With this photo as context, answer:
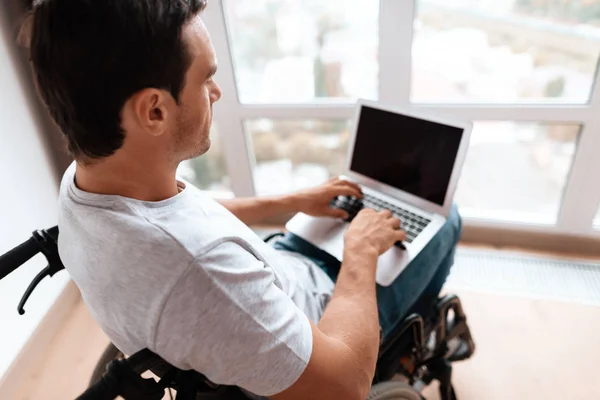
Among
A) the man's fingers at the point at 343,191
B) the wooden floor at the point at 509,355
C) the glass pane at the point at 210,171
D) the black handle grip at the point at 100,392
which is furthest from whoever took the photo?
the glass pane at the point at 210,171

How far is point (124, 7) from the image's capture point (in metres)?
0.55

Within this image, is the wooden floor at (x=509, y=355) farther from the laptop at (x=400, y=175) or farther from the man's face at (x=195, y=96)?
the man's face at (x=195, y=96)

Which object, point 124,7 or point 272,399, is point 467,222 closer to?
point 272,399

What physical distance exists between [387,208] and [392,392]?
503 mm

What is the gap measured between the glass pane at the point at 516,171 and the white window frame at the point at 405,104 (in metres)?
0.06

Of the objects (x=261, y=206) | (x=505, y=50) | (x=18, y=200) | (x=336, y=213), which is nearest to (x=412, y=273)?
(x=336, y=213)

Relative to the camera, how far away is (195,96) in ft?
2.15

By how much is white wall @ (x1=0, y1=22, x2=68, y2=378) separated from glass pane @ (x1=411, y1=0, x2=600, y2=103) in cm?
133

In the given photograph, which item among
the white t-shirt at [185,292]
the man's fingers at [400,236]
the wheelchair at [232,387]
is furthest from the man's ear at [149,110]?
the man's fingers at [400,236]

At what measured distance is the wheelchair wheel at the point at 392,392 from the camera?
2.78 feet

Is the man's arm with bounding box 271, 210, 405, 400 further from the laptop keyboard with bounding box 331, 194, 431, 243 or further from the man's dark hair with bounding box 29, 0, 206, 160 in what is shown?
the man's dark hair with bounding box 29, 0, 206, 160

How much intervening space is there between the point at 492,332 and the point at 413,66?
93 centimetres

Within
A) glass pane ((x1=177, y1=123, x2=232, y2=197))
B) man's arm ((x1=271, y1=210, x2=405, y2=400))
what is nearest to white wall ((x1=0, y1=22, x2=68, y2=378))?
glass pane ((x1=177, y1=123, x2=232, y2=197))

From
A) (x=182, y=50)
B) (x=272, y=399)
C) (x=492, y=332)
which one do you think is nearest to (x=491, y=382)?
(x=492, y=332)
